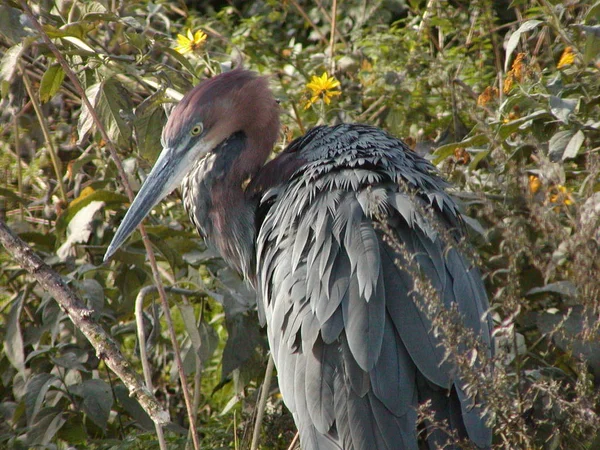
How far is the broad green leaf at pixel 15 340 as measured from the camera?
3.23 meters

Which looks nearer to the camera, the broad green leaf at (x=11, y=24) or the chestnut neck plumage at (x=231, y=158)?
the broad green leaf at (x=11, y=24)

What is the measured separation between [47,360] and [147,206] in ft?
2.91

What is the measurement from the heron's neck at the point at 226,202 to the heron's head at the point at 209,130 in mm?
29

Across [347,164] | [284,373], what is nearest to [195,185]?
[347,164]

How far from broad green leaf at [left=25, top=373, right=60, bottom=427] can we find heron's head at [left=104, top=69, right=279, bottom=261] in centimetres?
64

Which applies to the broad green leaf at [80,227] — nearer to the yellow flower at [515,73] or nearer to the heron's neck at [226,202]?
the heron's neck at [226,202]

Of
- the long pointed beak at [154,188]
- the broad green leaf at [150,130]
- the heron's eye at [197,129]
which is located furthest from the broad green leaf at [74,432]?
the heron's eye at [197,129]

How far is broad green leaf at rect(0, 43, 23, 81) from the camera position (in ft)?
9.49

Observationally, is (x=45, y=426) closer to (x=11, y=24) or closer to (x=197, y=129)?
(x=197, y=129)

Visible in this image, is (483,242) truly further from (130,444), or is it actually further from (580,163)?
(130,444)

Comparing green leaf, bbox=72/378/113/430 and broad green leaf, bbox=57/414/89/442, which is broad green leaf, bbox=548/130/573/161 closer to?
green leaf, bbox=72/378/113/430

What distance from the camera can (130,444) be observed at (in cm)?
299

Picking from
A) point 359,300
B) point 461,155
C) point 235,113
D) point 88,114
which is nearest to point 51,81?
point 88,114

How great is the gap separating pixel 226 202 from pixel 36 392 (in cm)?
105
